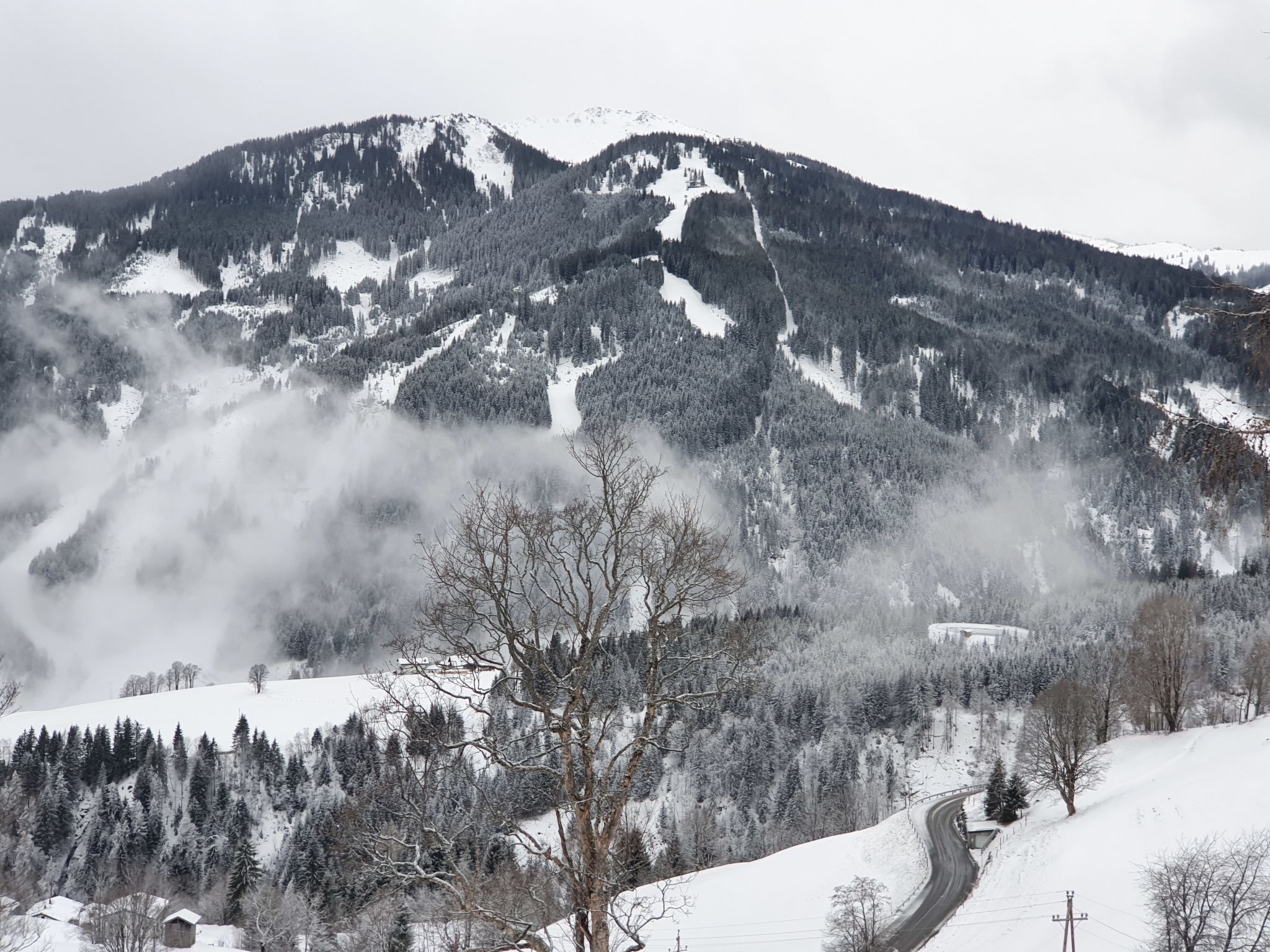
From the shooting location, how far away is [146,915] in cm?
4259

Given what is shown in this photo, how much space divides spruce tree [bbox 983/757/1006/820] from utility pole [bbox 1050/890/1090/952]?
26.6 meters

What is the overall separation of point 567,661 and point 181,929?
6685 centimetres

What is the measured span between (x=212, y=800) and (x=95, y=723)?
1123 inches

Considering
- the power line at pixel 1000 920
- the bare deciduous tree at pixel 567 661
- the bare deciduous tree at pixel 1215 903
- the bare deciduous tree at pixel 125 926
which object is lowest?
the bare deciduous tree at pixel 125 926

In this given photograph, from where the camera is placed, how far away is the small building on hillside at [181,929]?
58.2 metres

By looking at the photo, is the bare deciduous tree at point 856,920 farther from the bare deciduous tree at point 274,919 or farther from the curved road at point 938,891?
the bare deciduous tree at point 274,919

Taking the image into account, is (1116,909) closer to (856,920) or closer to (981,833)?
(856,920)

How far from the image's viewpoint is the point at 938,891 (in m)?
39.6

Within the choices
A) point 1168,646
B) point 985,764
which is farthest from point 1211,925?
point 985,764

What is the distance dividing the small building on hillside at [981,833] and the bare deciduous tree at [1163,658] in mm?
11216

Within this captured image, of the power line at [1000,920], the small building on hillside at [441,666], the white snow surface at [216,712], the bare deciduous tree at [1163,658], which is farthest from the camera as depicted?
the white snow surface at [216,712]

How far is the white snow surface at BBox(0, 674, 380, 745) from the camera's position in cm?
11100

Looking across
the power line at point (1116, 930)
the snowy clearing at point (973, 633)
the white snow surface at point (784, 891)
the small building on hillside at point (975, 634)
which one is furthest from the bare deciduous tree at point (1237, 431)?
the snowy clearing at point (973, 633)

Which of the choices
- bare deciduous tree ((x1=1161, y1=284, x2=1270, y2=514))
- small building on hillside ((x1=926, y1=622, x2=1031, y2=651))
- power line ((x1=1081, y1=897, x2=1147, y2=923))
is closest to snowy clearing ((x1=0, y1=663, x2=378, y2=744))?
small building on hillside ((x1=926, y1=622, x2=1031, y2=651))
